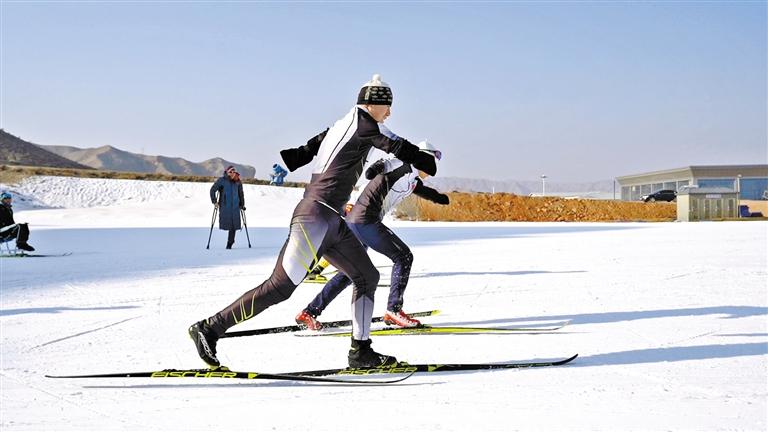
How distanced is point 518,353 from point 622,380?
958mm

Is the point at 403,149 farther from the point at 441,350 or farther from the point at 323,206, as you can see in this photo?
the point at 441,350

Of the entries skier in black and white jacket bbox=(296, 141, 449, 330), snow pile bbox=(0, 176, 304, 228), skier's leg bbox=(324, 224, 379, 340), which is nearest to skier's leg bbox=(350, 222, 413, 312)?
skier in black and white jacket bbox=(296, 141, 449, 330)

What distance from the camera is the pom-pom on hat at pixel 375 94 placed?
14.5ft

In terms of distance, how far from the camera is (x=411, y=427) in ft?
11.7

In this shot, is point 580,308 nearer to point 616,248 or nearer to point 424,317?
point 424,317

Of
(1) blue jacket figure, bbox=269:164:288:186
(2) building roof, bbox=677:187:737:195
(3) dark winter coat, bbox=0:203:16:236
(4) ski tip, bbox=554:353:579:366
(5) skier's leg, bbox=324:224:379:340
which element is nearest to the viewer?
(5) skier's leg, bbox=324:224:379:340

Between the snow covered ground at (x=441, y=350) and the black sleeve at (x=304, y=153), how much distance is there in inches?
52.0

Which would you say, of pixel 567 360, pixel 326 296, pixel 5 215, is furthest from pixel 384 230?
pixel 5 215

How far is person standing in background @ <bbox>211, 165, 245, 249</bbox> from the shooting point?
16.4 meters

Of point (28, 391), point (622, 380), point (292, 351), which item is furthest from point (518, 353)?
point (28, 391)

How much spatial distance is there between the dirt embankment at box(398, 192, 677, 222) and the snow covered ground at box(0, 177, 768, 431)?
74.5 feet

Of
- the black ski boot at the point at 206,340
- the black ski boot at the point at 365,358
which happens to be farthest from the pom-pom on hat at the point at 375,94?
the black ski boot at the point at 206,340

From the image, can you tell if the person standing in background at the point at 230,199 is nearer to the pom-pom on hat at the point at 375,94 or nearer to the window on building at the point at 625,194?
the pom-pom on hat at the point at 375,94

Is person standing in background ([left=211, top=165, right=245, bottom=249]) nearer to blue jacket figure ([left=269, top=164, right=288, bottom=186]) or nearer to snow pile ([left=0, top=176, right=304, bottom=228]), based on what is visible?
snow pile ([left=0, top=176, right=304, bottom=228])
